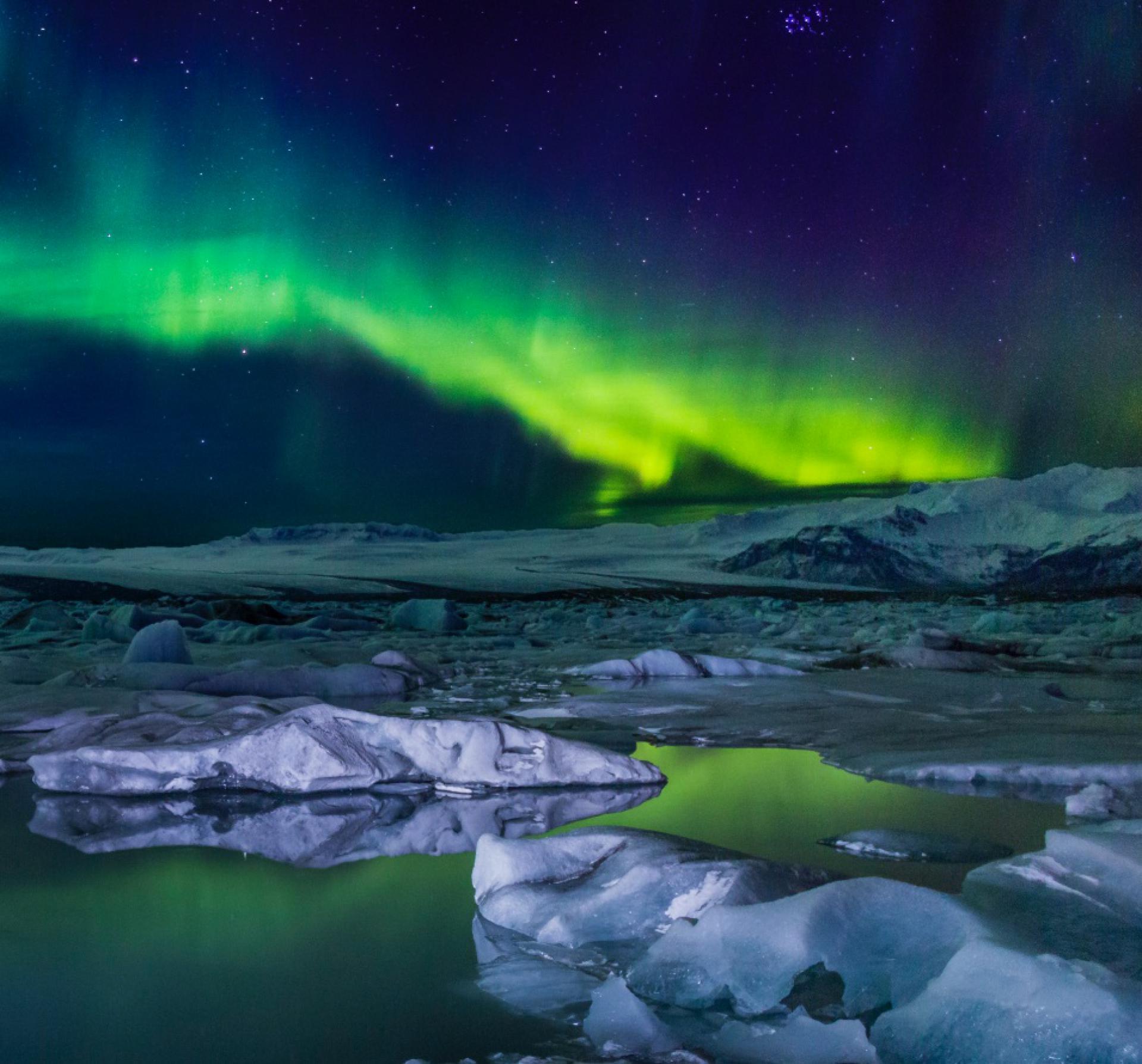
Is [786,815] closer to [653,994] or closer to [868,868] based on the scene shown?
[868,868]

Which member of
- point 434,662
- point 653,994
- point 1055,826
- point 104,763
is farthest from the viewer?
point 434,662

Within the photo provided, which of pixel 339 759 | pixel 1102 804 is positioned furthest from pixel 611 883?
pixel 1102 804

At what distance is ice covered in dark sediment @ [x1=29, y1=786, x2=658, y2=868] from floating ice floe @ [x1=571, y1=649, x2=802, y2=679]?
460cm

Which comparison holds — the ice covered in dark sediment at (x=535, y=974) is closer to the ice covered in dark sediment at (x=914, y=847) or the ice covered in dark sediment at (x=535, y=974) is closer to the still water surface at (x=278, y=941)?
the still water surface at (x=278, y=941)

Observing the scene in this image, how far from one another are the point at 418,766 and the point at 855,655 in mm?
7310

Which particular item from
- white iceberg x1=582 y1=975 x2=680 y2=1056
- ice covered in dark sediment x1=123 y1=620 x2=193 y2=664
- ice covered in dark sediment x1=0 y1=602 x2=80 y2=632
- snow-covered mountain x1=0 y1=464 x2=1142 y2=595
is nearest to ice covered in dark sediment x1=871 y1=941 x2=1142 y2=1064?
white iceberg x1=582 y1=975 x2=680 y2=1056

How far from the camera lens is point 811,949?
1.97 metres

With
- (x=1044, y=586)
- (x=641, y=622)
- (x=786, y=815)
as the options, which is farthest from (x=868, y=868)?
(x=1044, y=586)

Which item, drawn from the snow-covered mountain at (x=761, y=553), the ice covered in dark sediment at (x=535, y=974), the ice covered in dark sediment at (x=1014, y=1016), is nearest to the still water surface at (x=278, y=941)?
the ice covered in dark sediment at (x=535, y=974)

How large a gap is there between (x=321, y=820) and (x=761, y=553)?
47317 mm

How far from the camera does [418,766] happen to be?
4.29 metres

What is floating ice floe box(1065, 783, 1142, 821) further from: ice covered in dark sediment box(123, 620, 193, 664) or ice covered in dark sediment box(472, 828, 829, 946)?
ice covered in dark sediment box(123, 620, 193, 664)

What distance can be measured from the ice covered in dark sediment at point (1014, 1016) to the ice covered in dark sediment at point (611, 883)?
0.61 metres

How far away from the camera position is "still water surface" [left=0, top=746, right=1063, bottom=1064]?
191 centimetres
